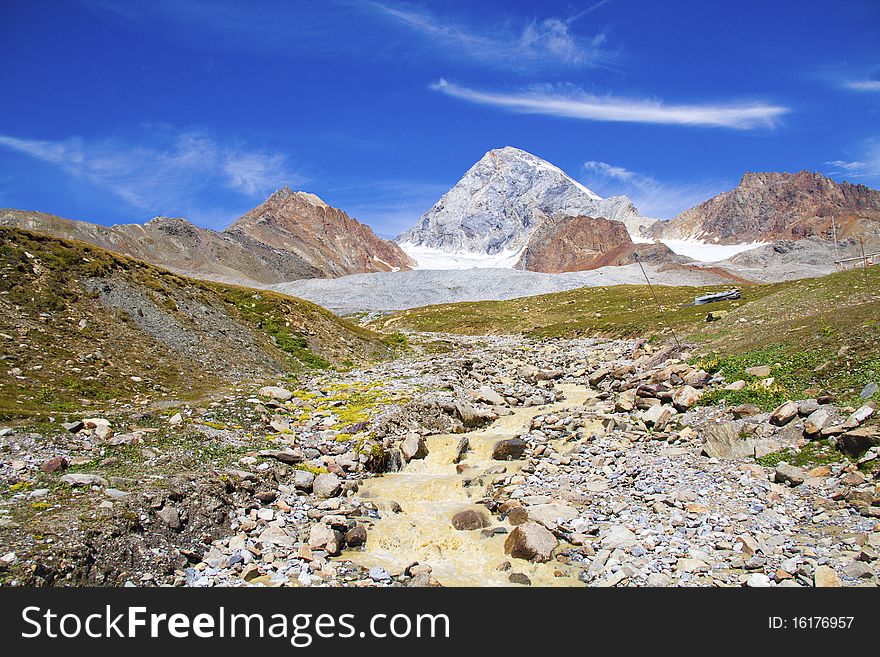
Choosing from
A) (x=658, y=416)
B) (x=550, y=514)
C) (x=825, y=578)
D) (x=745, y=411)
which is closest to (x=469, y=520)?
(x=550, y=514)

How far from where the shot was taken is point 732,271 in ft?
594

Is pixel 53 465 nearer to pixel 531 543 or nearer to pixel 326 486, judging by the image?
pixel 326 486

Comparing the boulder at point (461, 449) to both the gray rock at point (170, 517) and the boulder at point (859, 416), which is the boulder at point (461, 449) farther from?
the boulder at point (859, 416)

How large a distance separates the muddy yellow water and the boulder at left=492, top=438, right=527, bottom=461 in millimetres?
412

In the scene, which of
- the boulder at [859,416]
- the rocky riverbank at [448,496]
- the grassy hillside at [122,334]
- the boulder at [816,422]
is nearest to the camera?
the rocky riverbank at [448,496]

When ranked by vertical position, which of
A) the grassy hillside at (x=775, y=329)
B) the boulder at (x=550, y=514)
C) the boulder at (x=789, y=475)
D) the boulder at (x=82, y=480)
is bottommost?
the boulder at (x=550, y=514)

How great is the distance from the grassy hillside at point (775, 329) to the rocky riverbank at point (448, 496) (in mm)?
1435

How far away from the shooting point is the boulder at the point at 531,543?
13734 millimetres

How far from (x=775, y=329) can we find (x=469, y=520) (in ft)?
77.6

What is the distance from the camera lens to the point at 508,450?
21969 millimetres

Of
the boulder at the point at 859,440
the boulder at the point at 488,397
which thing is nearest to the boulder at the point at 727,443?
the boulder at the point at 859,440
